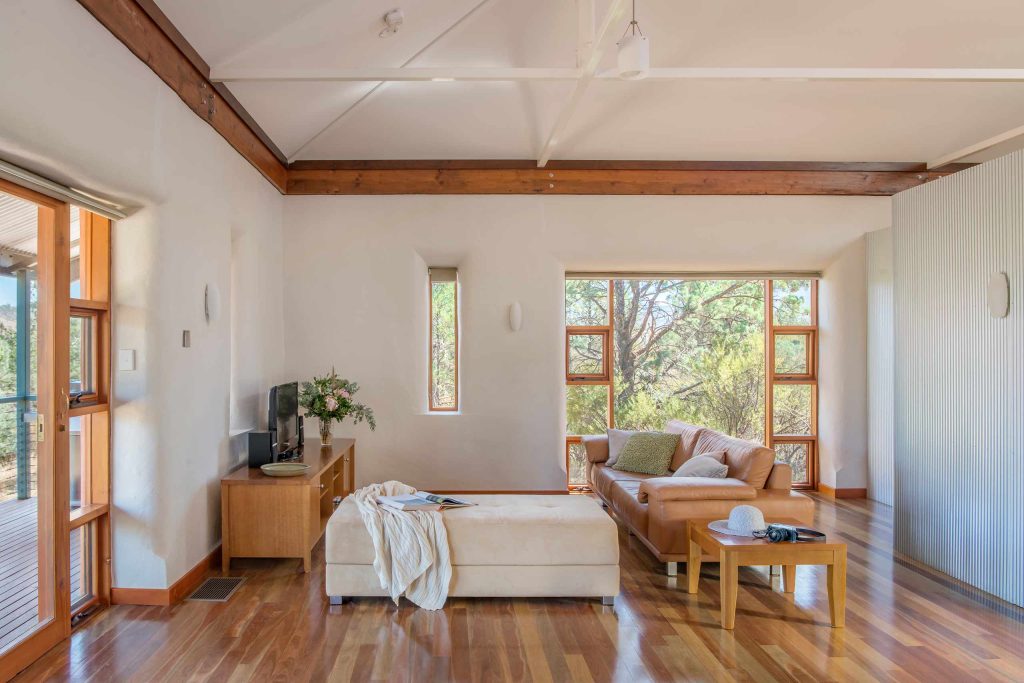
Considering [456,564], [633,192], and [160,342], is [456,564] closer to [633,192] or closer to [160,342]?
[160,342]

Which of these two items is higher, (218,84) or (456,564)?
(218,84)

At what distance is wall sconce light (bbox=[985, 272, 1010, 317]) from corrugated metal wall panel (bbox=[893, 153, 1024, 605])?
0.04 metres

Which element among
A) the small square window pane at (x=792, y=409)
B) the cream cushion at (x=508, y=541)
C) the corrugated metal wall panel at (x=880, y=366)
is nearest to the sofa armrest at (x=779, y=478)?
the cream cushion at (x=508, y=541)

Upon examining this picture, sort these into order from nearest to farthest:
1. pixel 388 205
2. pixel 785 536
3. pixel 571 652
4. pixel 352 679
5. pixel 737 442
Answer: pixel 352 679, pixel 571 652, pixel 785 536, pixel 737 442, pixel 388 205

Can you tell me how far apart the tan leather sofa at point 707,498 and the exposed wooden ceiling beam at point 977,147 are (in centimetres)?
341

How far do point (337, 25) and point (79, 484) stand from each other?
285 cm

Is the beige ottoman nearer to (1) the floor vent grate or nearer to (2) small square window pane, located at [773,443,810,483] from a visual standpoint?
(1) the floor vent grate

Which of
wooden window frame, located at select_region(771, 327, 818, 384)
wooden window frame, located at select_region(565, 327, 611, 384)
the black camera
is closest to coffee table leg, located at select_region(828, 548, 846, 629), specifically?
the black camera

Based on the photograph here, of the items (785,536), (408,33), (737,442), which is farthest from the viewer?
(737,442)

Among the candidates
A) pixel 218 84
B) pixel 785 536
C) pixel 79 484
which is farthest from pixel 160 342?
pixel 785 536

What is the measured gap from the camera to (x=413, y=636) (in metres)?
3.20

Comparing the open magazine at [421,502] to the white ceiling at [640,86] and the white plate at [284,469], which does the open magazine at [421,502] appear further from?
the white ceiling at [640,86]

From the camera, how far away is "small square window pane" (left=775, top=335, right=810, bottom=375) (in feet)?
21.7

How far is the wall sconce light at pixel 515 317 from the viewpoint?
240 inches
